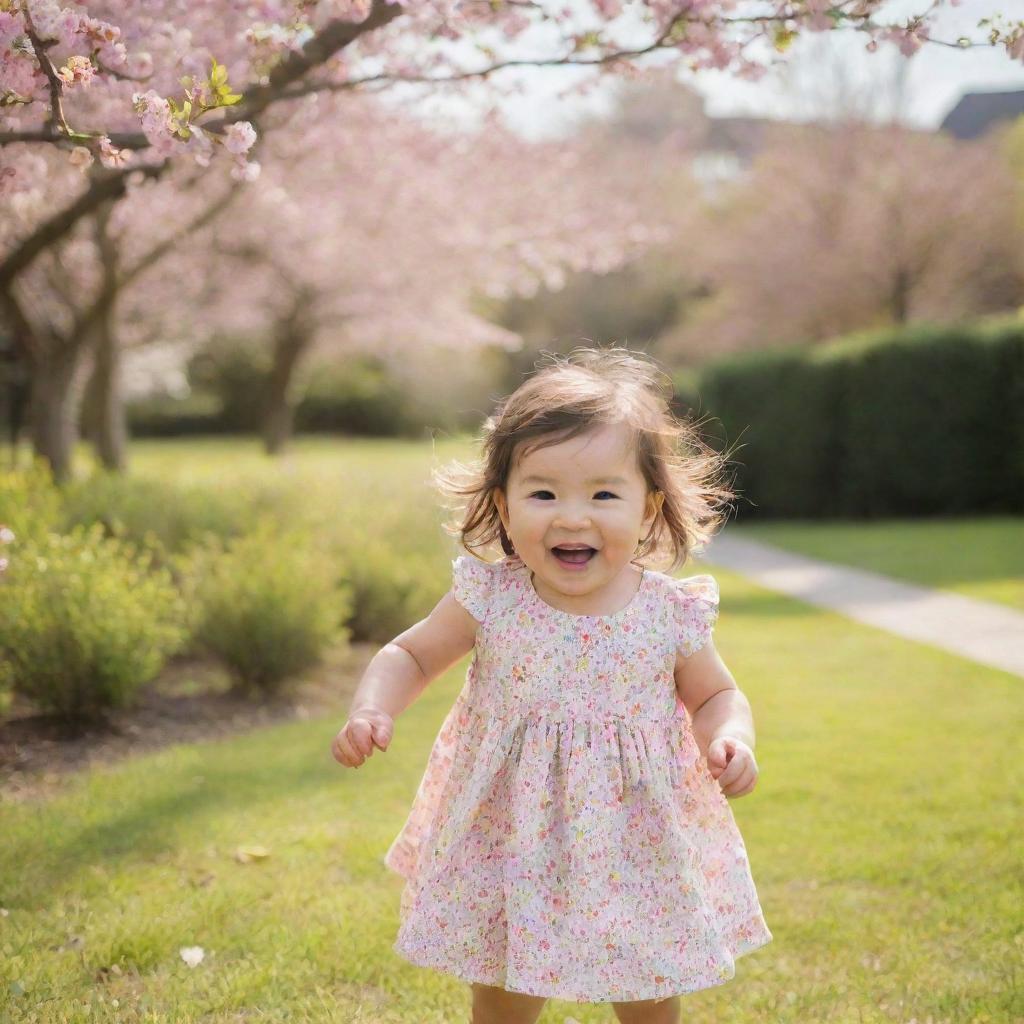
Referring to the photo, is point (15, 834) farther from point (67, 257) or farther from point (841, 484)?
point (841, 484)

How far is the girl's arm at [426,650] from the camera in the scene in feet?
7.47

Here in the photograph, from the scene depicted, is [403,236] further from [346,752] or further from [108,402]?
[346,752]

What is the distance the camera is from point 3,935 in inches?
114

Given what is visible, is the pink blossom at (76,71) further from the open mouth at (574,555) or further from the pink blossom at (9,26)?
the open mouth at (574,555)

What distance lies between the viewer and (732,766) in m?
2.04

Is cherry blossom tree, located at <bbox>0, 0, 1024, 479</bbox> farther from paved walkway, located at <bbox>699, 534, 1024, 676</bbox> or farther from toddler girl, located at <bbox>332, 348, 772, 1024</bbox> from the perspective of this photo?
paved walkway, located at <bbox>699, 534, 1024, 676</bbox>

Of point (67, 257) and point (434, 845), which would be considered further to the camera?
point (67, 257)

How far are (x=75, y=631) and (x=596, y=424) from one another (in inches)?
122

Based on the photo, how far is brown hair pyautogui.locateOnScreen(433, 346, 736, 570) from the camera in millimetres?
2223

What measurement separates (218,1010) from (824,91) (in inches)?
844

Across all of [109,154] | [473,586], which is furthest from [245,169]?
[473,586]

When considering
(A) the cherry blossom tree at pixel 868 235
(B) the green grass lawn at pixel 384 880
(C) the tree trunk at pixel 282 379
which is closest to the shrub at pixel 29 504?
(B) the green grass lawn at pixel 384 880

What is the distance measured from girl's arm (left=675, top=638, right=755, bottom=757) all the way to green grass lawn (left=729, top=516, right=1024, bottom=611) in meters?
6.02

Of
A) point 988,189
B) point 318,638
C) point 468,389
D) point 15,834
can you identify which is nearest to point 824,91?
point 988,189
